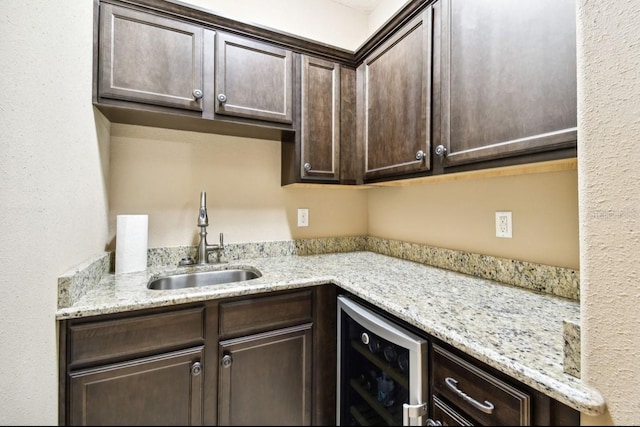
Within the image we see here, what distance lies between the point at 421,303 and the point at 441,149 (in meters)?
0.63

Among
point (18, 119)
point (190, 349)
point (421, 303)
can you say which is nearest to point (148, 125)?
point (18, 119)

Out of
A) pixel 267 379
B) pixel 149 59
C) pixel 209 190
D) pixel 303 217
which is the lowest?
pixel 267 379

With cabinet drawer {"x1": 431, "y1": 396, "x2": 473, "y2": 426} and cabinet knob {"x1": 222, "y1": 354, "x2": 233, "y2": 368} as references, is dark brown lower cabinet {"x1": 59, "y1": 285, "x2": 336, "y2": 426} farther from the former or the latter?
cabinet drawer {"x1": 431, "y1": 396, "x2": 473, "y2": 426}

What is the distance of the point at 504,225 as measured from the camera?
1.33 metres

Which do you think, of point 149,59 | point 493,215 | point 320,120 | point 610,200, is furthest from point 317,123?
point 610,200

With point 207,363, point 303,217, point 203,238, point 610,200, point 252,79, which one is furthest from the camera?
point 303,217

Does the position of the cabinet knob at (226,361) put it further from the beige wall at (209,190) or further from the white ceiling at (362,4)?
the white ceiling at (362,4)

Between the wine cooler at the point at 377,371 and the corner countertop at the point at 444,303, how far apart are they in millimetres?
→ 75

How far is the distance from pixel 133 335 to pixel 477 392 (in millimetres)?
1163

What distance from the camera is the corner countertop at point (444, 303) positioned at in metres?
0.65

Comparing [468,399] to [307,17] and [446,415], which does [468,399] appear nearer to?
[446,415]

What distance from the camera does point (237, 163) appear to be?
1865 millimetres

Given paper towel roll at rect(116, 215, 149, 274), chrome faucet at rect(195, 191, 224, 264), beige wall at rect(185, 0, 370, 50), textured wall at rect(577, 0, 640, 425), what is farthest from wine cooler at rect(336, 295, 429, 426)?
beige wall at rect(185, 0, 370, 50)

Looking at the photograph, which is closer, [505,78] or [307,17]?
[505,78]
